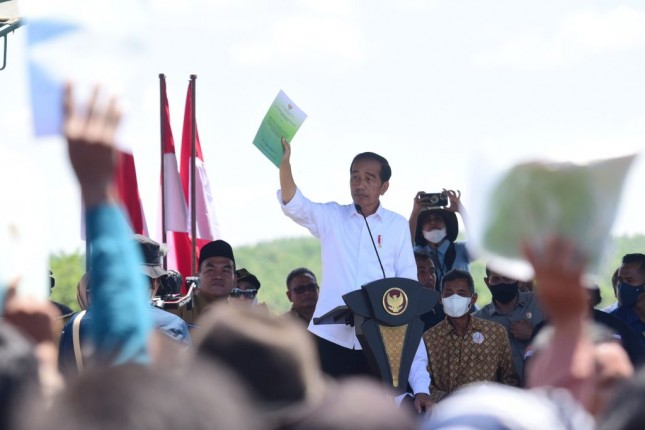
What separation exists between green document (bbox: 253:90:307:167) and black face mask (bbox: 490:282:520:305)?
220 centimetres

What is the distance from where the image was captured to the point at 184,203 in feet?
29.9

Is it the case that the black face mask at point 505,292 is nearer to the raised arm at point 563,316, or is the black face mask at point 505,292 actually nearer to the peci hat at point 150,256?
the peci hat at point 150,256

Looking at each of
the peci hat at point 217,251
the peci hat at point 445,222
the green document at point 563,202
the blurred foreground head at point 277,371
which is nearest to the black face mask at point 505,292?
the peci hat at point 445,222

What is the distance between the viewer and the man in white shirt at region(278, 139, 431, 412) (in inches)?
240

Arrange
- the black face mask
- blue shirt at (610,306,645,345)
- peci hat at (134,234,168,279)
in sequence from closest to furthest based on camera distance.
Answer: peci hat at (134,234,168,279), blue shirt at (610,306,645,345), the black face mask

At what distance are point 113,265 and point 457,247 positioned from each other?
6.20 m

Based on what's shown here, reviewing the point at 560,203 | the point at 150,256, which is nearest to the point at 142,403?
the point at 560,203

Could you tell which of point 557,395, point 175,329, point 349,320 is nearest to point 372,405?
point 557,395

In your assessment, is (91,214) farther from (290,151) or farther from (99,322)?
(290,151)

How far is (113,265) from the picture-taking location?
6.72 ft

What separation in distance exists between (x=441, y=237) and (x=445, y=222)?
11cm

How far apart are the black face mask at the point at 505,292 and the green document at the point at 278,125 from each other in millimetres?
2204

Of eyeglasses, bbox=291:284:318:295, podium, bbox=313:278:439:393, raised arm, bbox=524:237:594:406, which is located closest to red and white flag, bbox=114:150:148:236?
eyeglasses, bbox=291:284:318:295

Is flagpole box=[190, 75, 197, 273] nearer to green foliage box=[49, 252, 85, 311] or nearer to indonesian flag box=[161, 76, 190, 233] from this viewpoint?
indonesian flag box=[161, 76, 190, 233]
